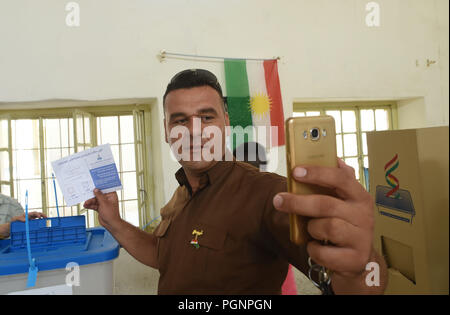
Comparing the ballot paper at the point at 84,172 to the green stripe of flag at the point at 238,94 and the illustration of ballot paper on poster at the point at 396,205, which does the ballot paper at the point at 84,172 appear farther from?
the illustration of ballot paper on poster at the point at 396,205

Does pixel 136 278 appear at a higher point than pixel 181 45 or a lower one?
lower

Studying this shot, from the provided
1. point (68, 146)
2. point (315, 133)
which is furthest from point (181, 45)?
point (315, 133)

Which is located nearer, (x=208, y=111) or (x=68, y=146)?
(x=208, y=111)

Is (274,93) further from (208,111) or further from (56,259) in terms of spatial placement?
(56,259)

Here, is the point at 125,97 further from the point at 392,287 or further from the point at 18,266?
the point at 392,287

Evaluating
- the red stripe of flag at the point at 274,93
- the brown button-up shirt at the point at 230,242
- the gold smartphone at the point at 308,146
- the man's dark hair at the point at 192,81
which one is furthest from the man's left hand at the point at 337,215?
the red stripe of flag at the point at 274,93

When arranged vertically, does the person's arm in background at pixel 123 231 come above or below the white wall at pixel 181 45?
below

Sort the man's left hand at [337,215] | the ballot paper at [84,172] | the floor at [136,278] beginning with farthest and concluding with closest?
the floor at [136,278] < the ballot paper at [84,172] < the man's left hand at [337,215]

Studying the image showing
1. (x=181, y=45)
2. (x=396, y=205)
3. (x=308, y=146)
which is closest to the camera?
(x=308, y=146)
